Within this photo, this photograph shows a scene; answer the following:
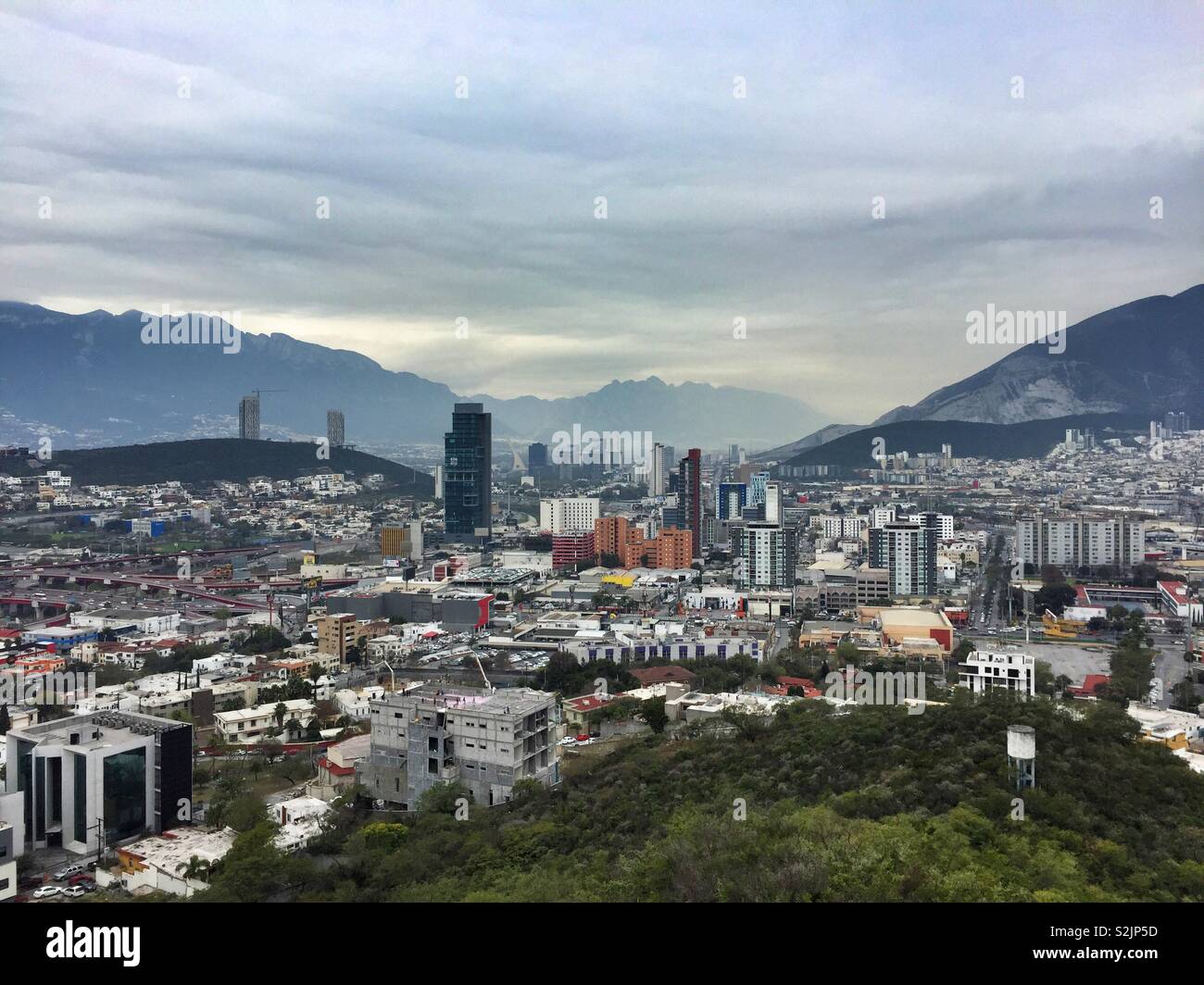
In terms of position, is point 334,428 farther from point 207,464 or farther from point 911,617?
point 911,617

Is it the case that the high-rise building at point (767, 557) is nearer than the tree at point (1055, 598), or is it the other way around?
the tree at point (1055, 598)

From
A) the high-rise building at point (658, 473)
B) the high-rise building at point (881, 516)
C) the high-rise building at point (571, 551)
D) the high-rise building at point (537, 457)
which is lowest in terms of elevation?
the high-rise building at point (571, 551)

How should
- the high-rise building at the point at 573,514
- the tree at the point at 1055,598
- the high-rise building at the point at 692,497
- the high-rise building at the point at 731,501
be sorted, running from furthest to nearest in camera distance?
1. the high-rise building at the point at 731,501
2. the high-rise building at the point at 573,514
3. the high-rise building at the point at 692,497
4. the tree at the point at 1055,598

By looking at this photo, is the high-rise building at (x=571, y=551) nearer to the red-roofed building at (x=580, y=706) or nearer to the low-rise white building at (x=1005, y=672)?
the red-roofed building at (x=580, y=706)

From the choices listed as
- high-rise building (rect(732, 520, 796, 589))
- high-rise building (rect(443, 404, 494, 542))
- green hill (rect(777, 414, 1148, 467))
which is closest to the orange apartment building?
high-rise building (rect(732, 520, 796, 589))

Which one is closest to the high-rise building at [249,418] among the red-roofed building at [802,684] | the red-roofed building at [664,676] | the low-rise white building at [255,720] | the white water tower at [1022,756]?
the low-rise white building at [255,720]

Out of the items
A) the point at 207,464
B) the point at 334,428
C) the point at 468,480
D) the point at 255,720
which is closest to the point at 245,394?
the point at 334,428
